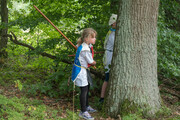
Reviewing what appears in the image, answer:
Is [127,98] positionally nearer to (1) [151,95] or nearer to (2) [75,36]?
(1) [151,95]

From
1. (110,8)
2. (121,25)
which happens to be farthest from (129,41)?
(110,8)

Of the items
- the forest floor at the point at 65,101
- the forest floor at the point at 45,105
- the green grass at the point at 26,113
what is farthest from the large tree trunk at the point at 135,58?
the green grass at the point at 26,113

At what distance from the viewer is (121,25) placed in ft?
12.5

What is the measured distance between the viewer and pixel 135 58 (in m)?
3.72

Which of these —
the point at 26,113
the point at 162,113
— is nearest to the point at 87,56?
the point at 26,113

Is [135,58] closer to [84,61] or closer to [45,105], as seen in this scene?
[84,61]

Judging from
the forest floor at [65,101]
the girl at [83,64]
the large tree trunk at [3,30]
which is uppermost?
the large tree trunk at [3,30]

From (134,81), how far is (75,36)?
105 inches

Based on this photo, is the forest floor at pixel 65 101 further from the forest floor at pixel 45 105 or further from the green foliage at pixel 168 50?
the green foliage at pixel 168 50

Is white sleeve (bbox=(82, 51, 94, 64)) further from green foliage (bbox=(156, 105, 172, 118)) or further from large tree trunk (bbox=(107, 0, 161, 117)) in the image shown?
green foliage (bbox=(156, 105, 172, 118))

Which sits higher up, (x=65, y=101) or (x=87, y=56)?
(x=87, y=56)

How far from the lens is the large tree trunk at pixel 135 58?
12.2 ft

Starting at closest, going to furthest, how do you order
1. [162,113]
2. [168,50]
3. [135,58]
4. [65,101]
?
1. [135,58]
2. [162,113]
3. [168,50]
4. [65,101]

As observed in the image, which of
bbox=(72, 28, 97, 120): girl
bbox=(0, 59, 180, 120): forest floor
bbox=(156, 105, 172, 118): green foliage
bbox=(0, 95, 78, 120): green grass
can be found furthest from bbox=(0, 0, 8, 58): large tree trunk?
bbox=(156, 105, 172, 118): green foliage
